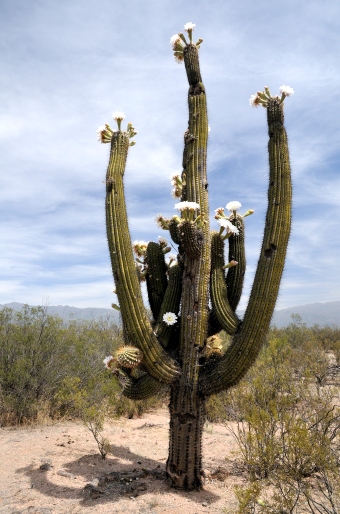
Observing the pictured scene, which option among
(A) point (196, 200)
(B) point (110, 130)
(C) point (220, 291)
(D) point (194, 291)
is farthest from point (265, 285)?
(B) point (110, 130)

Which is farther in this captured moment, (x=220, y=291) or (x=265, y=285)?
(x=220, y=291)

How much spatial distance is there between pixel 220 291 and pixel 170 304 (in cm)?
64

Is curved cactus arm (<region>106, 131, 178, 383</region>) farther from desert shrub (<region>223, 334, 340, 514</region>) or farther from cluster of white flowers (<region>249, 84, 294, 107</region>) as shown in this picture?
cluster of white flowers (<region>249, 84, 294, 107</region>)

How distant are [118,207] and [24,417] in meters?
5.78

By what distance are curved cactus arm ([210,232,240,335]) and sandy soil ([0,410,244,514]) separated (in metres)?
1.58

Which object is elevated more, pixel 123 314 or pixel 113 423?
pixel 123 314

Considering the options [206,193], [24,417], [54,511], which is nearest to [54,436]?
[24,417]

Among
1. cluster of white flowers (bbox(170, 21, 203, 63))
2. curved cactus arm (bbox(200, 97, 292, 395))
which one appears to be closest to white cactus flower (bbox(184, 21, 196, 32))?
cluster of white flowers (bbox(170, 21, 203, 63))

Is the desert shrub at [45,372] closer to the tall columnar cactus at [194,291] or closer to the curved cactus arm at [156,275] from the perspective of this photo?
the curved cactus arm at [156,275]

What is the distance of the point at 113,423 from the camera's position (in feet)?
27.9

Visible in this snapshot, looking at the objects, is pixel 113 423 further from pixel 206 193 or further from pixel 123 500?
pixel 206 193

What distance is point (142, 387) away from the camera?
4852 mm

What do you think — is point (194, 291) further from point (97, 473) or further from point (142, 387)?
point (97, 473)

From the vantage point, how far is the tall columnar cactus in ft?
14.5
